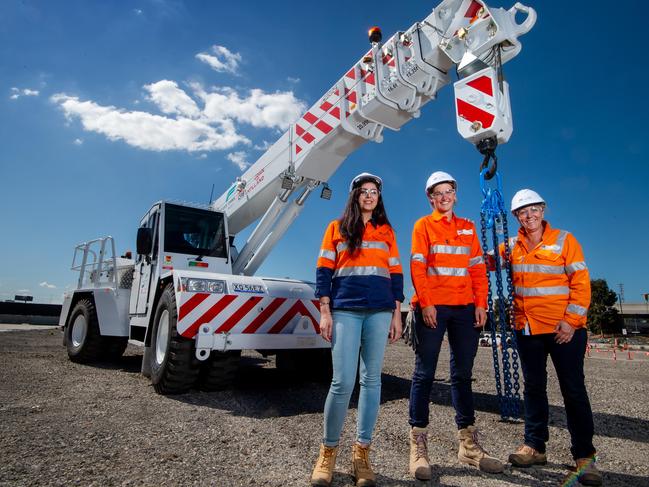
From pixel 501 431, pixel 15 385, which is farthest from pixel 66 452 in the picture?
pixel 501 431

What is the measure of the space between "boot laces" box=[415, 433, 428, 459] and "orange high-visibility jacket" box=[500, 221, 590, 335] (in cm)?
109

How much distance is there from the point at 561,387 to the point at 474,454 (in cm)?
77

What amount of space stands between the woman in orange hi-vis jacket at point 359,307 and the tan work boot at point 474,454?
804 mm

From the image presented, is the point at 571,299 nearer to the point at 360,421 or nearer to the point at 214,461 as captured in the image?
the point at 360,421

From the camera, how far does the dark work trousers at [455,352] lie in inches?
115

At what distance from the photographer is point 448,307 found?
303 cm

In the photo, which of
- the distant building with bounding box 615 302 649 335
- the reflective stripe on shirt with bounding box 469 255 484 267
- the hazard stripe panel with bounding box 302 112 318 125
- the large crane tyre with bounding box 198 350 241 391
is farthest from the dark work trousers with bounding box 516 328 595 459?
the distant building with bounding box 615 302 649 335

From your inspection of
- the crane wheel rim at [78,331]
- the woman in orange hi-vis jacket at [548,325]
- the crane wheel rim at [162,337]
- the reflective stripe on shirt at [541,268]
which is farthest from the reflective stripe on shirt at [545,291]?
the crane wheel rim at [78,331]

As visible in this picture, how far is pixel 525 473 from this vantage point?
274cm

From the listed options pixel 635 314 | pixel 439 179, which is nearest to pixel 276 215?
pixel 439 179

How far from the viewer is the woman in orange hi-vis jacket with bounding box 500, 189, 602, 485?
2.80 metres

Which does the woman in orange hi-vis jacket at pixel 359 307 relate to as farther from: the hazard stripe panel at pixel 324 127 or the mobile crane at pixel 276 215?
the hazard stripe panel at pixel 324 127

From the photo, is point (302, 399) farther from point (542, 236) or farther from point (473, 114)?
point (473, 114)

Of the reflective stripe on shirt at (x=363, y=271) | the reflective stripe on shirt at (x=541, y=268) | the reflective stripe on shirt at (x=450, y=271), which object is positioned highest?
the reflective stripe on shirt at (x=541, y=268)
